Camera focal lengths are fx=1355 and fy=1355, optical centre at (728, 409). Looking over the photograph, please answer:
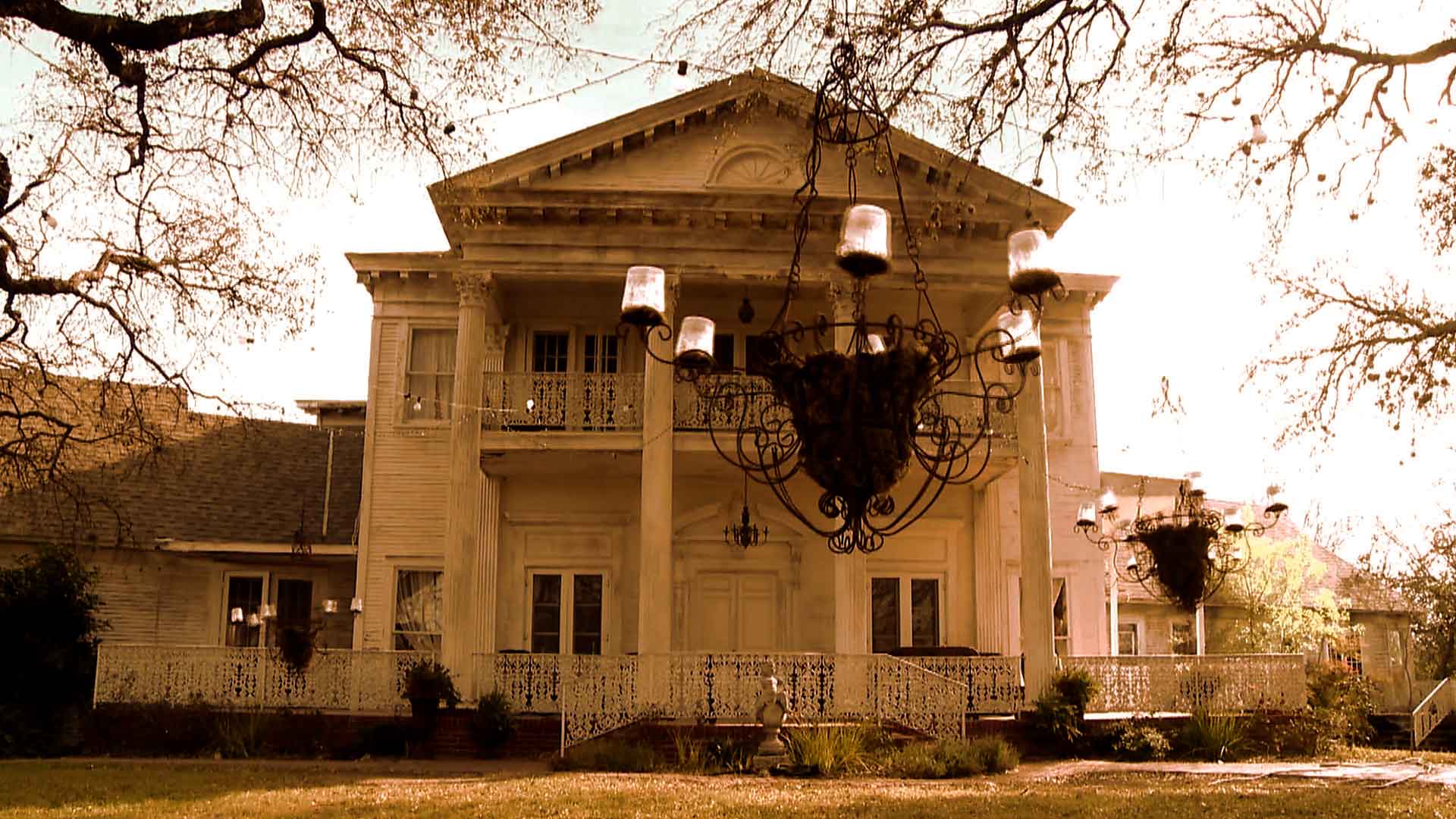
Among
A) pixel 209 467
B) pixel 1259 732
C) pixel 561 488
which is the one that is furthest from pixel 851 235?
pixel 209 467

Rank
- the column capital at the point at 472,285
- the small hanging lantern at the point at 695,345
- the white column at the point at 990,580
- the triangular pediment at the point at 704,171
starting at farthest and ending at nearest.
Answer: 1. the white column at the point at 990,580
2. the column capital at the point at 472,285
3. the triangular pediment at the point at 704,171
4. the small hanging lantern at the point at 695,345

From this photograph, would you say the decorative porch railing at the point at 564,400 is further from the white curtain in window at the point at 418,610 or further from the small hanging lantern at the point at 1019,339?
the small hanging lantern at the point at 1019,339

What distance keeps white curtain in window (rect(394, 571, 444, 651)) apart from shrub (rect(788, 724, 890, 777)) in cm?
741

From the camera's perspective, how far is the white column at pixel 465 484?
59.0 feet

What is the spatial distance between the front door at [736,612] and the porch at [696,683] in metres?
3.52

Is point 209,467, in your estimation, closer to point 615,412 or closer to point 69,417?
point 69,417

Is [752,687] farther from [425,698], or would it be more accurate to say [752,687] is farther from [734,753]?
[425,698]

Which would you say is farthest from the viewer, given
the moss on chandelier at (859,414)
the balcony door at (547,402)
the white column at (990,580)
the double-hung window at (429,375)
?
the double-hung window at (429,375)

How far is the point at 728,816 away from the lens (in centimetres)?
1062

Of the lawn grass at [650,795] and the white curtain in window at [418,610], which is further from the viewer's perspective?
the white curtain in window at [418,610]

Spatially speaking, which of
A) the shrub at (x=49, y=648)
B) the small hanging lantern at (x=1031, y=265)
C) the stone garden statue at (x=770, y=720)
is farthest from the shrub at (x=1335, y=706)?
the shrub at (x=49, y=648)

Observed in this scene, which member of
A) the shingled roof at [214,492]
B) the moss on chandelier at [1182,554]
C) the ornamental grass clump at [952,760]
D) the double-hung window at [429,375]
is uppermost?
the double-hung window at [429,375]

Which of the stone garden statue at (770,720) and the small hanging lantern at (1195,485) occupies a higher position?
the small hanging lantern at (1195,485)

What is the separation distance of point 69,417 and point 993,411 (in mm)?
16295
